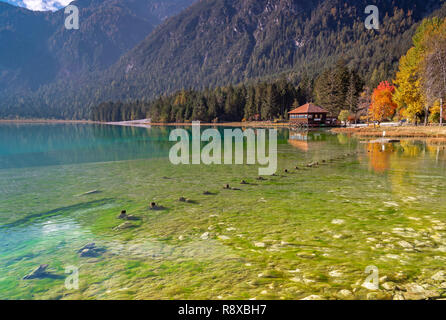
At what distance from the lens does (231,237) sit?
8180 millimetres

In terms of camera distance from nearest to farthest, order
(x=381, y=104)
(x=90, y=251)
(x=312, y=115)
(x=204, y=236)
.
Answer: (x=90, y=251), (x=204, y=236), (x=381, y=104), (x=312, y=115)

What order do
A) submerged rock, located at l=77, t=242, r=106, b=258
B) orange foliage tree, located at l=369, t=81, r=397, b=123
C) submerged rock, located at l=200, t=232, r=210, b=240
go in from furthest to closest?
1. orange foliage tree, located at l=369, t=81, r=397, b=123
2. submerged rock, located at l=200, t=232, r=210, b=240
3. submerged rock, located at l=77, t=242, r=106, b=258

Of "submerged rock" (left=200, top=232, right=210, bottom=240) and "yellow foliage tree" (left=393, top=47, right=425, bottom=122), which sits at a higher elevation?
"yellow foliage tree" (left=393, top=47, right=425, bottom=122)

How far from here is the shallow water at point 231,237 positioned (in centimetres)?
554

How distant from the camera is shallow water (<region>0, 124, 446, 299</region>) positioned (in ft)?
18.2

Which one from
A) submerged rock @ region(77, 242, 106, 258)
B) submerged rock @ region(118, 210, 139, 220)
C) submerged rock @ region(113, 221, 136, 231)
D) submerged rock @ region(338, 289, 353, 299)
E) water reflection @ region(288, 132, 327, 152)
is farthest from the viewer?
water reflection @ region(288, 132, 327, 152)

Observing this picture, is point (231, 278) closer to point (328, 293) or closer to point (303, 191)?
point (328, 293)

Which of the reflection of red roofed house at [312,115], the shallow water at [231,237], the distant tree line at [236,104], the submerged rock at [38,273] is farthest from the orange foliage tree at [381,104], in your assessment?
the submerged rock at [38,273]

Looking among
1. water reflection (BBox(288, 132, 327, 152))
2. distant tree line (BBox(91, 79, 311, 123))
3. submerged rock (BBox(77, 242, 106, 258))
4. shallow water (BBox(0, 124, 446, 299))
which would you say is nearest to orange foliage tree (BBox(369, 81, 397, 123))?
water reflection (BBox(288, 132, 327, 152))

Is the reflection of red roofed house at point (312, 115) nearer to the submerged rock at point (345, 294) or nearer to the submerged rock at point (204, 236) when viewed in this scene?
the submerged rock at point (204, 236)

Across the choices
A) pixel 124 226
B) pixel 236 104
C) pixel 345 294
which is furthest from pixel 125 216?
pixel 236 104

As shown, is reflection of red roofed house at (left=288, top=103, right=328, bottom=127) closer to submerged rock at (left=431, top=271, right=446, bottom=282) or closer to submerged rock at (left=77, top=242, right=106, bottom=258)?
submerged rock at (left=431, top=271, right=446, bottom=282)

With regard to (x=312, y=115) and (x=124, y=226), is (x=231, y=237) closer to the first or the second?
(x=124, y=226)

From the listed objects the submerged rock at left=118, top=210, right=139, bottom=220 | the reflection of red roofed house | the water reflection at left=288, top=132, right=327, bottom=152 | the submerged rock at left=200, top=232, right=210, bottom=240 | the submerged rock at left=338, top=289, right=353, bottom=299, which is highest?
the reflection of red roofed house
